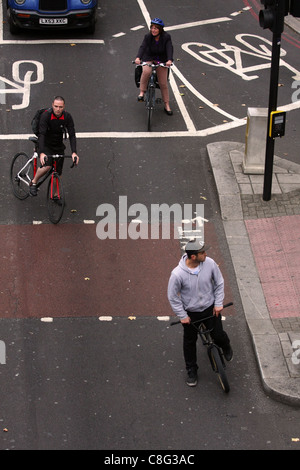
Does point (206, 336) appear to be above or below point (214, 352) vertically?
above

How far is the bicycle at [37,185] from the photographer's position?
11.8 meters

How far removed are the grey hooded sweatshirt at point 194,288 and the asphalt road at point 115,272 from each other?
3.31 feet

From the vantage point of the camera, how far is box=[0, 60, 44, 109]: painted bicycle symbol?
1585 cm

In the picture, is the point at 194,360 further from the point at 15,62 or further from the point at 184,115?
the point at 15,62

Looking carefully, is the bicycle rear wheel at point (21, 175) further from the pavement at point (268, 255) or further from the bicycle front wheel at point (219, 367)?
the bicycle front wheel at point (219, 367)

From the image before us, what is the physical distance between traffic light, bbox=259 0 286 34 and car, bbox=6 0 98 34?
7.92 metres

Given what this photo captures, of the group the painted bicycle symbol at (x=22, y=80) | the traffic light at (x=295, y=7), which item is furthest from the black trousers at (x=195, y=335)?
the painted bicycle symbol at (x=22, y=80)

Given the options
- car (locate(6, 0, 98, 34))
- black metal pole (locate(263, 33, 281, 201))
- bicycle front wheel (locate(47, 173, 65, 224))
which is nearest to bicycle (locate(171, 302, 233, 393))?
bicycle front wheel (locate(47, 173, 65, 224))

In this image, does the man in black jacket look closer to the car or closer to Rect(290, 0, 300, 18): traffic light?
Rect(290, 0, 300, 18): traffic light

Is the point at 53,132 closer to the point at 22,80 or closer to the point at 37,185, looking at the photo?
the point at 37,185

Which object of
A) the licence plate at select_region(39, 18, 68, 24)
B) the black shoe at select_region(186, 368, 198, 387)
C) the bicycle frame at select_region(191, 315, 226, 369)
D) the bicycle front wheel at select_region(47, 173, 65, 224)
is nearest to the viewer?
the bicycle frame at select_region(191, 315, 226, 369)

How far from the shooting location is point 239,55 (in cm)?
→ 1802

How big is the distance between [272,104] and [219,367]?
453 centimetres

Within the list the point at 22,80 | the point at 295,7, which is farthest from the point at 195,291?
the point at 22,80
